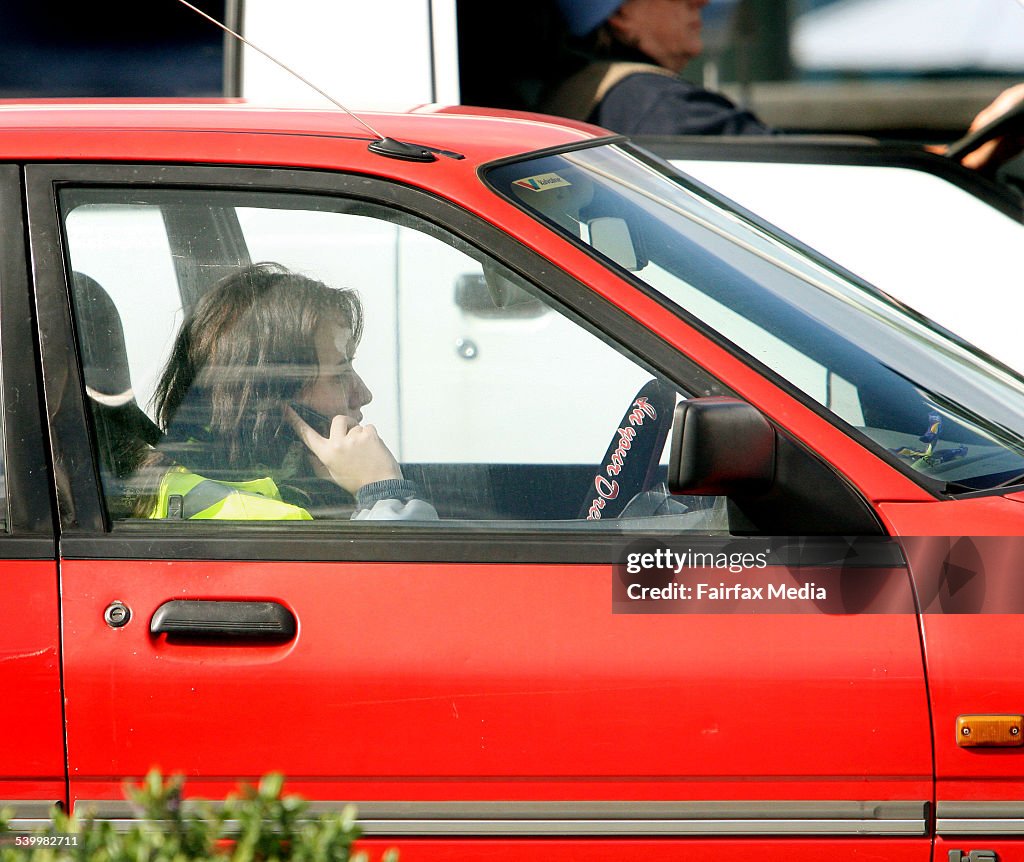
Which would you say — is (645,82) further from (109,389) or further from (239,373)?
(109,389)

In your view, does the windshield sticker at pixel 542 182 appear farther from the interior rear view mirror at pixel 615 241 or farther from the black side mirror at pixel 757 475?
the black side mirror at pixel 757 475

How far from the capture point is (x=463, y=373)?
2.36m

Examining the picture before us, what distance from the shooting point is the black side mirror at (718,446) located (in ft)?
6.31

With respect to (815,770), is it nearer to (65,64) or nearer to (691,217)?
(691,217)

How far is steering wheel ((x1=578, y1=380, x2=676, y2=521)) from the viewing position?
219 centimetres

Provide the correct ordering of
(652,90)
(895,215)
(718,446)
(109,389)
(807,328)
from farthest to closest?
(652,90), (895,215), (807,328), (109,389), (718,446)

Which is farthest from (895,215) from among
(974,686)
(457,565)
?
(457,565)

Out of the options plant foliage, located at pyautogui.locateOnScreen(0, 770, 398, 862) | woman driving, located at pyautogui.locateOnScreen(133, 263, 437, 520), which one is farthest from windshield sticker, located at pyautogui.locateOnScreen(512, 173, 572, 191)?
plant foliage, located at pyautogui.locateOnScreen(0, 770, 398, 862)

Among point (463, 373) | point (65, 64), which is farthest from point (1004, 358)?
point (65, 64)

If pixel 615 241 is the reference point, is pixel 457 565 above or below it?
below

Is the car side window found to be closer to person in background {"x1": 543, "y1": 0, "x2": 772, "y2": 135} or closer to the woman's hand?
the woman's hand

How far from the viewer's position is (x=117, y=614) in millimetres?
2033

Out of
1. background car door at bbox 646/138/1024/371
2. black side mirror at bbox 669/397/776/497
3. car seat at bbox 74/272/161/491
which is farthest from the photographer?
background car door at bbox 646/138/1024/371

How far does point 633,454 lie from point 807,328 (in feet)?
1.24
